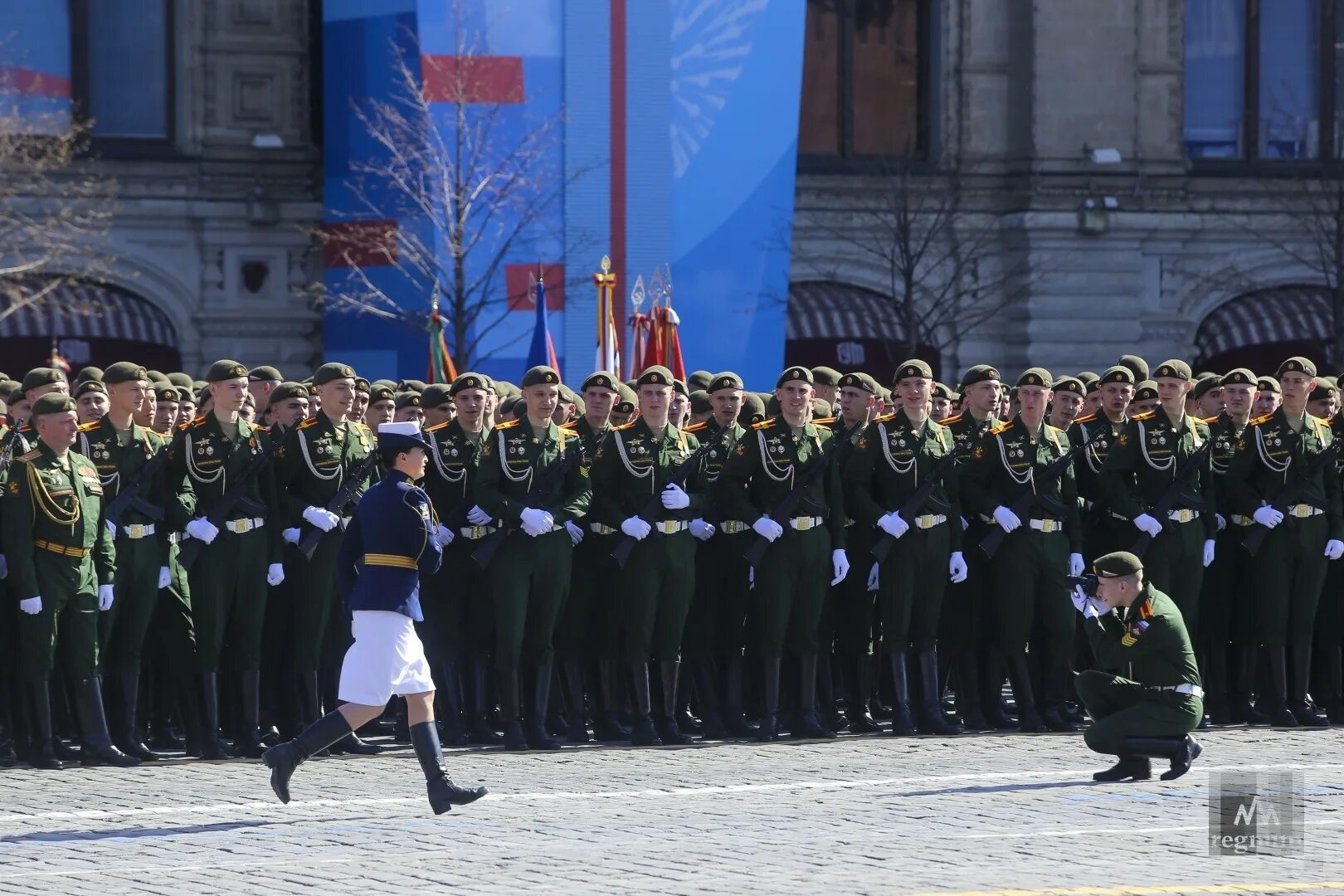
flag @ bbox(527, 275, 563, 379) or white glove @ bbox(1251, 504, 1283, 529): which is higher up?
flag @ bbox(527, 275, 563, 379)

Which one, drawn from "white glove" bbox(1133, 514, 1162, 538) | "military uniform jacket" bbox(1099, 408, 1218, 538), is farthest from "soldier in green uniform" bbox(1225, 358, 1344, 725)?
"white glove" bbox(1133, 514, 1162, 538)

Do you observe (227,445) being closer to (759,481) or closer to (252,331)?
(759,481)

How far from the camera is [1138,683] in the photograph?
35.0ft

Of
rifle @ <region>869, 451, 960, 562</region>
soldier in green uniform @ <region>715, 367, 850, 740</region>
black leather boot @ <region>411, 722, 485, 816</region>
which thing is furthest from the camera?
rifle @ <region>869, 451, 960, 562</region>

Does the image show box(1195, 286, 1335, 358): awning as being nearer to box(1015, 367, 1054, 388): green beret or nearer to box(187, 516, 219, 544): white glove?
box(1015, 367, 1054, 388): green beret

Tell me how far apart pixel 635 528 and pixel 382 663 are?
2789 millimetres

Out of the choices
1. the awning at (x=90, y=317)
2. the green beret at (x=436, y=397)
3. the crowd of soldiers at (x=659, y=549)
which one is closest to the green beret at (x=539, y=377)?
the crowd of soldiers at (x=659, y=549)

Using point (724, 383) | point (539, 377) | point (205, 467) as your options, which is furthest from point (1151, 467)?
point (205, 467)

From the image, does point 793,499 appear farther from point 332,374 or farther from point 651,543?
point 332,374

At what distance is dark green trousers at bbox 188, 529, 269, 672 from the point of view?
1181 centimetres

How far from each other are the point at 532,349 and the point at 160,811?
34.9 feet

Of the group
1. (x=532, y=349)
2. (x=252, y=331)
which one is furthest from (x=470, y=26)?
(x=532, y=349)

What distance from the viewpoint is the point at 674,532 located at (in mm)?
12266

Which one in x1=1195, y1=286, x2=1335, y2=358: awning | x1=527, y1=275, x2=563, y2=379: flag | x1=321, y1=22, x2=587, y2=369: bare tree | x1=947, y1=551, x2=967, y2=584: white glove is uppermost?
x1=321, y1=22, x2=587, y2=369: bare tree
